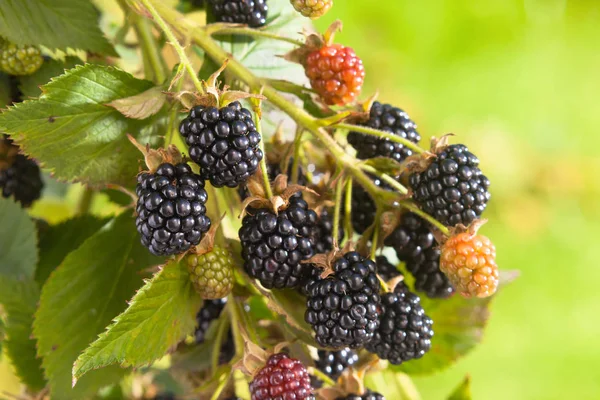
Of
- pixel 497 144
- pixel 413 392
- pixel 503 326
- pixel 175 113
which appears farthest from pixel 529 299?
pixel 175 113

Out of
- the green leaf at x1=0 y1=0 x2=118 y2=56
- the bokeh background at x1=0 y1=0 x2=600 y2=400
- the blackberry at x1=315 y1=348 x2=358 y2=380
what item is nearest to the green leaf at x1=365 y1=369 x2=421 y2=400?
the blackberry at x1=315 y1=348 x2=358 y2=380

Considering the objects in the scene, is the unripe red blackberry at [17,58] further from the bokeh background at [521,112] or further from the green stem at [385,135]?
the bokeh background at [521,112]

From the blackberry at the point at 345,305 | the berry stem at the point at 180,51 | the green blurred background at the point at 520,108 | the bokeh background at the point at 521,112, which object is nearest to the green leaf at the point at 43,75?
the berry stem at the point at 180,51

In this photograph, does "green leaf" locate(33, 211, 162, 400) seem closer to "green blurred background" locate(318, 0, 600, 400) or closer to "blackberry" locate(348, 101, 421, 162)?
"blackberry" locate(348, 101, 421, 162)

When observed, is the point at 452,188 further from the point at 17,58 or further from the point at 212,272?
the point at 17,58

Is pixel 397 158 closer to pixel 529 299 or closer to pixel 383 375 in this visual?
pixel 383 375

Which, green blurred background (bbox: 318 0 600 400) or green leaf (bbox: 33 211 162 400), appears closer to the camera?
green leaf (bbox: 33 211 162 400)

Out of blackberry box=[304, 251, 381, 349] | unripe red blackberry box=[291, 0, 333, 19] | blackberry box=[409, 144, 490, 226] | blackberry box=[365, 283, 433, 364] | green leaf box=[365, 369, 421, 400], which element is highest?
unripe red blackberry box=[291, 0, 333, 19]
